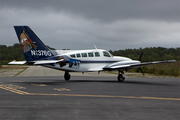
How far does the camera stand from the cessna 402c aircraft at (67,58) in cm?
2314

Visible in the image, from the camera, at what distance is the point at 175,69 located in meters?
41.1

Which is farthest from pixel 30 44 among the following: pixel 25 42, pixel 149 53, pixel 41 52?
pixel 149 53

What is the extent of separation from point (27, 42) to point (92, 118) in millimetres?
17391

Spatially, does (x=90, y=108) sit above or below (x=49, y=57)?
below

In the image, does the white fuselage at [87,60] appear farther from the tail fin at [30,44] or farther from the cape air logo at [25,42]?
the cape air logo at [25,42]

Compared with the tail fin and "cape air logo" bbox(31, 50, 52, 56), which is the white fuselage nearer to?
A: "cape air logo" bbox(31, 50, 52, 56)

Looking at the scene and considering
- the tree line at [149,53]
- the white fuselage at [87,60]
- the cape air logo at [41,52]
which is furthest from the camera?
the tree line at [149,53]

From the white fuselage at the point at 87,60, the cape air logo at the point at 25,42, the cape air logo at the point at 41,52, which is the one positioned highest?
the cape air logo at the point at 25,42

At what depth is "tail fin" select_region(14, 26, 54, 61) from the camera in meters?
23.1

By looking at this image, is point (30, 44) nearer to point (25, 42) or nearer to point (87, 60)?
point (25, 42)

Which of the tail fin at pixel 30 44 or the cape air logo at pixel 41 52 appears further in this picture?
the cape air logo at pixel 41 52

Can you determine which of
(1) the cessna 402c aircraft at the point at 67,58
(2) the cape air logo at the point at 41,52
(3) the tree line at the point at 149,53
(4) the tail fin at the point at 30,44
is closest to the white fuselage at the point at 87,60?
(1) the cessna 402c aircraft at the point at 67,58

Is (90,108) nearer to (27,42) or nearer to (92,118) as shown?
(92,118)

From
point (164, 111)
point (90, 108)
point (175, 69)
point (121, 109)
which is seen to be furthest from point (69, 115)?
point (175, 69)
